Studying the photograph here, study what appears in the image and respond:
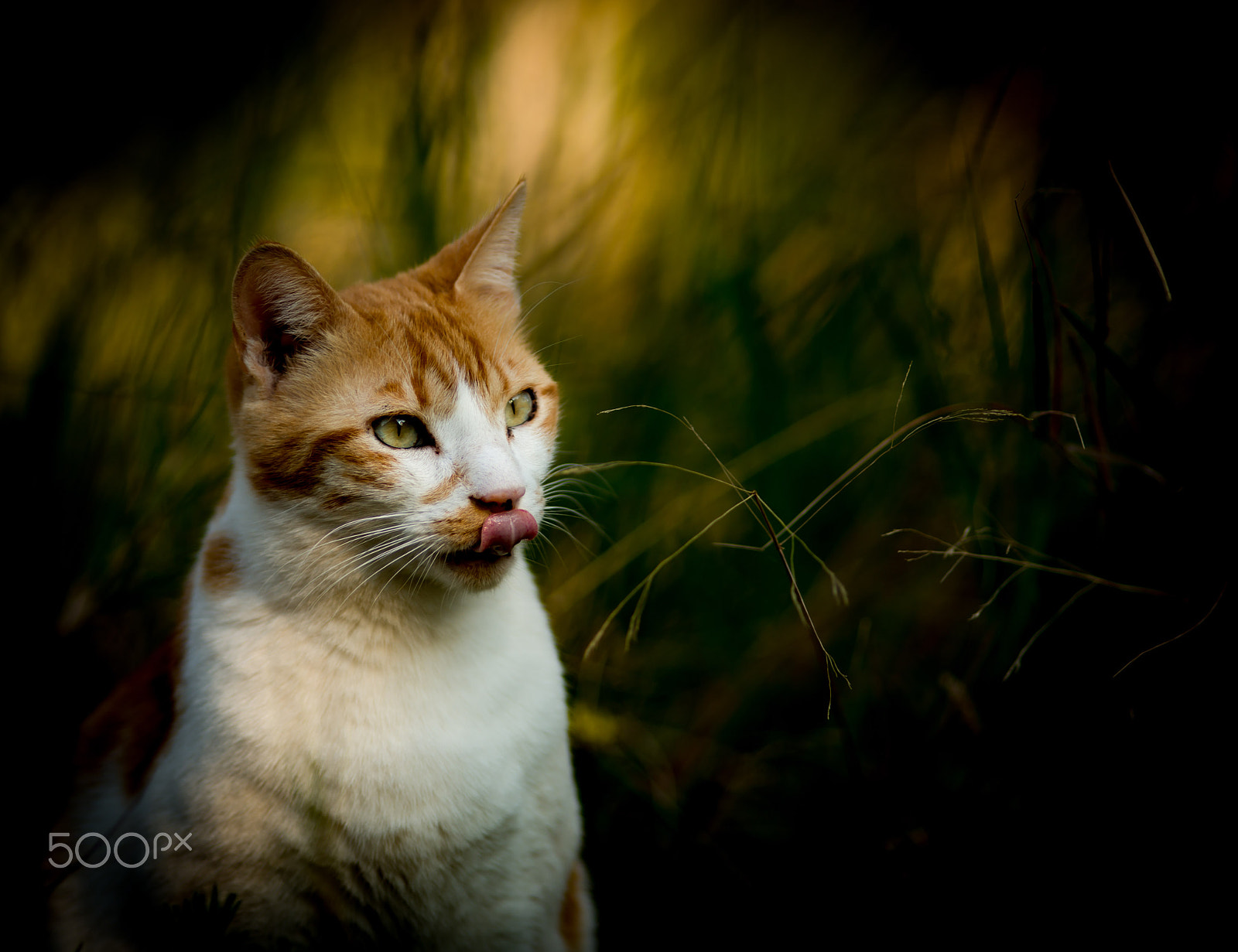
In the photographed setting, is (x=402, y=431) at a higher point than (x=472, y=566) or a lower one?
higher

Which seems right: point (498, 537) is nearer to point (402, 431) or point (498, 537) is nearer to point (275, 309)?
point (402, 431)

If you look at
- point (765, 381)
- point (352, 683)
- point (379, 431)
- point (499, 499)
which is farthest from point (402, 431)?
point (765, 381)

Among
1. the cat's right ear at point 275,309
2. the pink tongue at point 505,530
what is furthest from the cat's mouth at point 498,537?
the cat's right ear at point 275,309

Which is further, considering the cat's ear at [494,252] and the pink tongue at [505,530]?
the cat's ear at [494,252]

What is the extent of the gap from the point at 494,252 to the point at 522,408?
262 mm

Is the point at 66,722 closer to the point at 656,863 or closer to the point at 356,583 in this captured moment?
the point at 356,583

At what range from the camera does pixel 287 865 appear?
865 mm

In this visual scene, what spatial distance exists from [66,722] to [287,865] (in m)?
0.58

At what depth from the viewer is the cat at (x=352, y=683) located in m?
0.87

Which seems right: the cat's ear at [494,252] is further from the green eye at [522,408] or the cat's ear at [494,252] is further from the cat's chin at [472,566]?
the cat's chin at [472,566]

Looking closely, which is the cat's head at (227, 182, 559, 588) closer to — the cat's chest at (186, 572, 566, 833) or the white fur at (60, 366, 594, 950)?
the white fur at (60, 366, 594, 950)

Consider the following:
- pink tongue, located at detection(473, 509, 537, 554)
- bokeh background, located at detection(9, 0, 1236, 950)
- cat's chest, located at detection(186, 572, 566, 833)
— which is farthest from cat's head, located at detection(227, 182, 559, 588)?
bokeh background, located at detection(9, 0, 1236, 950)

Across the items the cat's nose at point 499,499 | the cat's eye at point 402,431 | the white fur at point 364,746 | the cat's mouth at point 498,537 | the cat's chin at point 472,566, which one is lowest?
the white fur at point 364,746

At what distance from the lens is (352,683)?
0.90m
